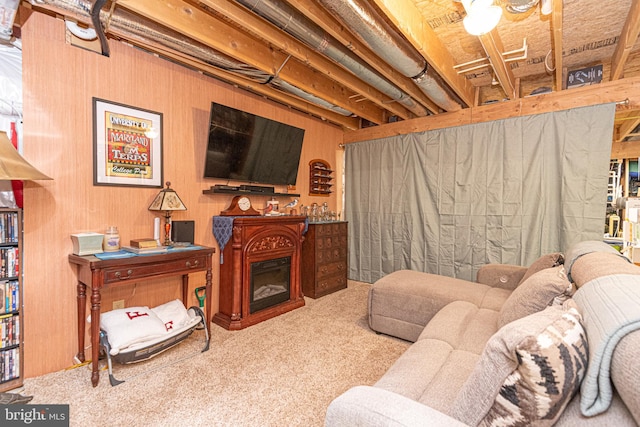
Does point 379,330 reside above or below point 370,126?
below

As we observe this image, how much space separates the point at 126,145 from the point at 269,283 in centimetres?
191

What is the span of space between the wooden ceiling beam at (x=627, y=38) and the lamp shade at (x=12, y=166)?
396cm

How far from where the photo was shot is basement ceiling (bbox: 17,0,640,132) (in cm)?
198

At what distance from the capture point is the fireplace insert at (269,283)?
3.07m

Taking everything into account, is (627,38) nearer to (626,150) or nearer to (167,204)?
(167,204)

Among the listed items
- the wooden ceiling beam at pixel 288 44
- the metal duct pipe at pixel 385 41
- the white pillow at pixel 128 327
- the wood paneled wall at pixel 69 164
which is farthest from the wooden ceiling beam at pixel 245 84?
the white pillow at pixel 128 327

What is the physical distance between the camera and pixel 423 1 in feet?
7.23

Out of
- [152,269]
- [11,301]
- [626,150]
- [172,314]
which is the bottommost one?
[172,314]

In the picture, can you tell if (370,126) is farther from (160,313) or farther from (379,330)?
(160,313)

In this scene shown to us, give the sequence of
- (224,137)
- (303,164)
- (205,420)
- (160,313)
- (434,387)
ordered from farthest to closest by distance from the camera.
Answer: (303,164) → (224,137) → (160,313) → (205,420) → (434,387)

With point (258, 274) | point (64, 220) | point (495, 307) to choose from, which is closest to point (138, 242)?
point (64, 220)

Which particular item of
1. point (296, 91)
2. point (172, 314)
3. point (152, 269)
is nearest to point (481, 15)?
point (296, 91)

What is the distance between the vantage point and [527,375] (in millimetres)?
802

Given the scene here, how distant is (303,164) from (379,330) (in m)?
2.50
